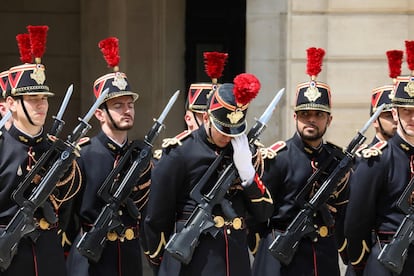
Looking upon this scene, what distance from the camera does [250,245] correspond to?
12.3 m

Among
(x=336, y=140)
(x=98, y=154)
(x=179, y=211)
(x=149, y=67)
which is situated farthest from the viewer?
(x=149, y=67)

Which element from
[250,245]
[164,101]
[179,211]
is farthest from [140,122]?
[179,211]

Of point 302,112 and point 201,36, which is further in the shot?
point 201,36

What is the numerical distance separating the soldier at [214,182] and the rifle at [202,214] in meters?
0.05

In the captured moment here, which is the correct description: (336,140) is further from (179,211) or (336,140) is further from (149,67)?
(179,211)

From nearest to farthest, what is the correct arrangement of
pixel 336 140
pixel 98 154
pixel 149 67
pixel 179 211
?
pixel 179 211 → pixel 98 154 → pixel 336 140 → pixel 149 67

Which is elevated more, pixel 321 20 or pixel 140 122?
pixel 321 20

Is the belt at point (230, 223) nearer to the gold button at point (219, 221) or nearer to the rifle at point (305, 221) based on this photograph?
the gold button at point (219, 221)

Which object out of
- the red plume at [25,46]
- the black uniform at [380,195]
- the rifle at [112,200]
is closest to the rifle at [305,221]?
the black uniform at [380,195]

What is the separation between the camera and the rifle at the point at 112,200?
38.0 ft

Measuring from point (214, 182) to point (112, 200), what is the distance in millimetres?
988

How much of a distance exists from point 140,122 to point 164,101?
1.27ft

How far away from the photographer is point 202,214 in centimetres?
1084

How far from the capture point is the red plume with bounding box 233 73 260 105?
1076 centimetres
